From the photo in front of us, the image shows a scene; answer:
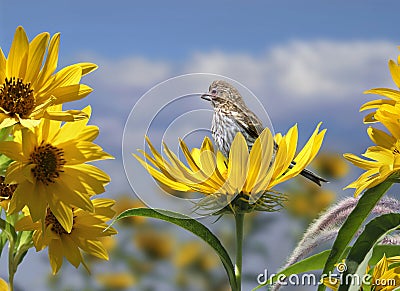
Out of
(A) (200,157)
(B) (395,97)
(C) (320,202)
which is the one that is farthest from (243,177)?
(C) (320,202)

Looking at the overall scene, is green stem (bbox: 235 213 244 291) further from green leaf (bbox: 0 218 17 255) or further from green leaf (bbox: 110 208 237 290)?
green leaf (bbox: 0 218 17 255)

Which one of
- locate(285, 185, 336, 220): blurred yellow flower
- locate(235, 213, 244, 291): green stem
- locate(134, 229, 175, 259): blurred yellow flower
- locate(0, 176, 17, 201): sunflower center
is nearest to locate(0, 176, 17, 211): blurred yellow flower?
locate(0, 176, 17, 201): sunflower center

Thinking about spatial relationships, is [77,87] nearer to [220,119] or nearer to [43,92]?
[43,92]

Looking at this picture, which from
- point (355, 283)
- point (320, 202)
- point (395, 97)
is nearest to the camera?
point (355, 283)

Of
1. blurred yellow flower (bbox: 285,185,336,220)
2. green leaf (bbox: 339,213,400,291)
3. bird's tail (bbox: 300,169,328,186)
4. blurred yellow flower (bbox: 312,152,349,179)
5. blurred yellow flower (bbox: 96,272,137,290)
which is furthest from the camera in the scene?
blurred yellow flower (bbox: 312,152,349,179)

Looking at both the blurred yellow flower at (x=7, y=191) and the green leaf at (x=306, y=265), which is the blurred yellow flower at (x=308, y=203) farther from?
the blurred yellow flower at (x=7, y=191)

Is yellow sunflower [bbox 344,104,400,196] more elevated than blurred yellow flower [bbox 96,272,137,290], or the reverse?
yellow sunflower [bbox 344,104,400,196]

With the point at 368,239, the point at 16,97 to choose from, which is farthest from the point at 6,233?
the point at 368,239
